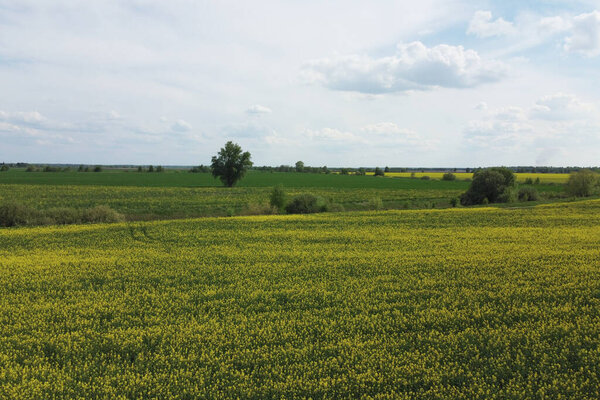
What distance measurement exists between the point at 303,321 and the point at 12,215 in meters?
32.8

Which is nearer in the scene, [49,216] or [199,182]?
[49,216]

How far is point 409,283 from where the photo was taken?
1338 centimetres

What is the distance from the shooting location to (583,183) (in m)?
59.1

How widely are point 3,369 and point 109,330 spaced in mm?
2292

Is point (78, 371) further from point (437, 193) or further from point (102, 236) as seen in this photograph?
point (437, 193)

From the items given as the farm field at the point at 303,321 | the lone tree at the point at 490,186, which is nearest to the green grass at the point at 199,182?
the lone tree at the point at 490,186

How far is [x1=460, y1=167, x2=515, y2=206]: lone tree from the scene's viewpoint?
5253cm

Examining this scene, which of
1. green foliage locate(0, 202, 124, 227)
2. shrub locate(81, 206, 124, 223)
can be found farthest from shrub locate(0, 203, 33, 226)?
shrub locate(81, 206, 124, 223)

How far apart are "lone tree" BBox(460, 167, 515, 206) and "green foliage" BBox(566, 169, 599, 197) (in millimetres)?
14157

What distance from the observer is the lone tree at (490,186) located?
172ft

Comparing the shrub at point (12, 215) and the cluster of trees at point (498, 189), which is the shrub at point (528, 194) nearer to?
the cluster of trees at point (498, 189)

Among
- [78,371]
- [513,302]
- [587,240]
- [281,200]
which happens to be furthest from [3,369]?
[281,200]

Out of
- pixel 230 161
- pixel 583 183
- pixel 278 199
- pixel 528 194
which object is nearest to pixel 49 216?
pixel 278 199

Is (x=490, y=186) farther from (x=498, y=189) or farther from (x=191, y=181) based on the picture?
(x=191, y=181)
